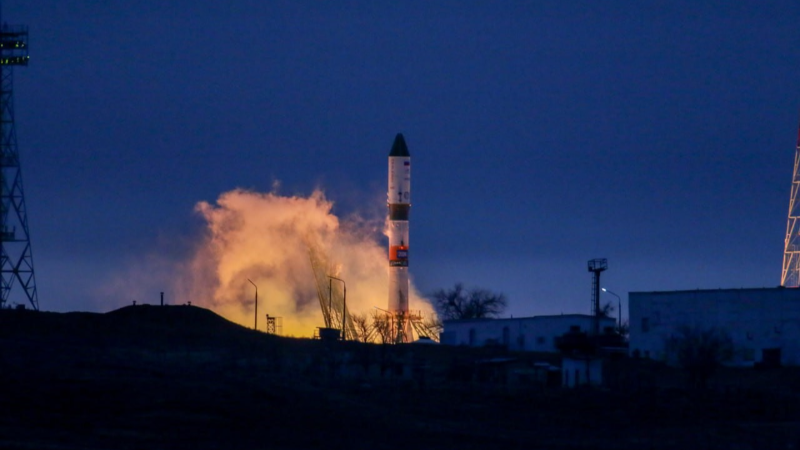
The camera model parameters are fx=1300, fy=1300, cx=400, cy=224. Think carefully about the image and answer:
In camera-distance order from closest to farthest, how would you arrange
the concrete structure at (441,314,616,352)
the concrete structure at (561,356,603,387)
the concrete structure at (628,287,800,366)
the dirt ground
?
the dirt ground, the concrete structure at (561,356,603,387), the concrete structure at (628,287,800,366), the concrete structure at (441,314,616,352)

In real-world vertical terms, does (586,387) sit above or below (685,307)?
below

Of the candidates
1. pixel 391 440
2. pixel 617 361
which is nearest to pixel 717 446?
pixel 391 440

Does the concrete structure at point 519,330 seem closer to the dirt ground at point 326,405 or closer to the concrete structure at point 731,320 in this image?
the concrete structure at point 731,320

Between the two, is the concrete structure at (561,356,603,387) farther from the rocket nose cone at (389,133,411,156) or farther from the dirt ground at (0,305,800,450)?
the rocket nose cone at (389,133,411,156)

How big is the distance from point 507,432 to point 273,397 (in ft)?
27.5

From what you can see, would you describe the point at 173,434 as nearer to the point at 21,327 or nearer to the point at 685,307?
the point at 21,327

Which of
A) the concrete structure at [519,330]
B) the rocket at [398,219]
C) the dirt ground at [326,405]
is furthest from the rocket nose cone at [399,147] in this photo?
the dirt ground at [326,405]

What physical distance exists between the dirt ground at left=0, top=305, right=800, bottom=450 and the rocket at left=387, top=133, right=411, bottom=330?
111 ft

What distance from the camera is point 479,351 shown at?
91750 millimetres

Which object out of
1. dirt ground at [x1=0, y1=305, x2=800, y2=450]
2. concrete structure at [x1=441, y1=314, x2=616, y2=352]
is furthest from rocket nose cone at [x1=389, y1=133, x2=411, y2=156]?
dirt ground at [x1=0, y1=305, x2=800, y2=450]

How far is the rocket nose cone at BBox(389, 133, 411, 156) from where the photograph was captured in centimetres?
10631

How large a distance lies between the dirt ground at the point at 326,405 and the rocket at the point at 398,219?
3391 cm

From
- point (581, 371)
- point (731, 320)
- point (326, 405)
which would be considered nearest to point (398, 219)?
point (731, 320)

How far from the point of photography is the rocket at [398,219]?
10581cm
